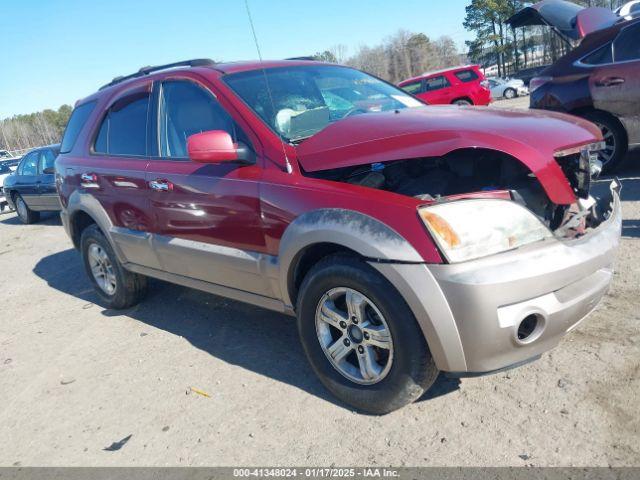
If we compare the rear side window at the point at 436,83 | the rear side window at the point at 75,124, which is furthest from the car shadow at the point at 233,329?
the rear side window at the point at 436,83

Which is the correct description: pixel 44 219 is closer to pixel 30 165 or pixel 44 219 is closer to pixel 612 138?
pixel 30 165

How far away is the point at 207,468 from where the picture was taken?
256 cm

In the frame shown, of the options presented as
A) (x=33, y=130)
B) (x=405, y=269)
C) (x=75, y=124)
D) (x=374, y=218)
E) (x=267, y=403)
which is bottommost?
(x=267, y=403)

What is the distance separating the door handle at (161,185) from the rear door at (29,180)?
8.47 meters

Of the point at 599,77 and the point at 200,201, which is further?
the point at 599,77

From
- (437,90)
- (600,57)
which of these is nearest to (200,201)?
(600,57)

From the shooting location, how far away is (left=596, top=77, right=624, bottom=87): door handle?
5.89 meters

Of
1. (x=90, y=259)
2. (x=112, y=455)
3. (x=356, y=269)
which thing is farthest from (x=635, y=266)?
(x=90, y=259)

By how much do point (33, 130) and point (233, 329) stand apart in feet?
358

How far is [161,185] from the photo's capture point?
366cm

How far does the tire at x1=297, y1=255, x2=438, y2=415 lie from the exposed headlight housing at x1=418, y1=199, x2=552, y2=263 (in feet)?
1.16

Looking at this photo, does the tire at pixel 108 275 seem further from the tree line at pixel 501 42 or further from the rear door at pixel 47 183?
the tree line at pixel 501 42

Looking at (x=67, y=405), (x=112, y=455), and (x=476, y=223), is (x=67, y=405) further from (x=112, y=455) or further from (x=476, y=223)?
(x=476, y=223)

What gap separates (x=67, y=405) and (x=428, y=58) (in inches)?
2282
